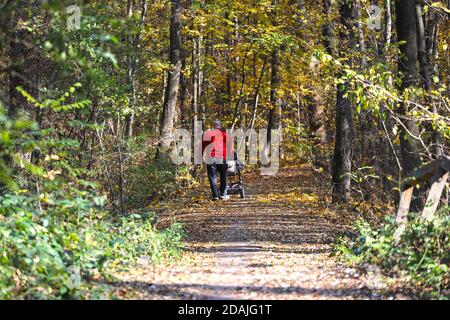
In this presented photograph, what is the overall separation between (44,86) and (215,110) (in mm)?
21864

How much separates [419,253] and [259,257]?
3.24 m

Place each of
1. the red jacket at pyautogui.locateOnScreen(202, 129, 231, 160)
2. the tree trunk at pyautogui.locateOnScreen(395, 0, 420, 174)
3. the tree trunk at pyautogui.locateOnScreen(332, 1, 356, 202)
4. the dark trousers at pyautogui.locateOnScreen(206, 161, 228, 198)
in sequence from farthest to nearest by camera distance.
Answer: the dark trousers at pyautogui.locateOnScreen(206, 161, 228, 198) → the red jacket at pyautogui.locateOnScreen(202, 129, 231, 160) → the tree trunk at pyautogui.locateOnScreen(332, 1, 356, 202) → the tree trunk at pyautogui.locateOnScreen(395, 0, 420, 174)

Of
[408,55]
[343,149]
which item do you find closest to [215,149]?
[343,149]

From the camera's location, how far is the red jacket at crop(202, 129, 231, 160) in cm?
2075

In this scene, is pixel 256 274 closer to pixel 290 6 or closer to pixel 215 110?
pixel 290 6

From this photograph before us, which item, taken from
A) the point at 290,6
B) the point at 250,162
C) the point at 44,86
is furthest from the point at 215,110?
the point at 44,86

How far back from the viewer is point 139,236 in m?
10.9

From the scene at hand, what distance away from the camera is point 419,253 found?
30.3ft

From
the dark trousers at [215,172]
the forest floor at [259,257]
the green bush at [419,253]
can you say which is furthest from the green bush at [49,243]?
the dark trousers at [215,172]

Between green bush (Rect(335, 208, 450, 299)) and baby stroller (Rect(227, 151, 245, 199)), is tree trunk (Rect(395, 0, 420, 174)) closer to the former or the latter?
green bush (Rect(335, 208, 450, 299))

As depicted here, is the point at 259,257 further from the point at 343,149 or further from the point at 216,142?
the point at 216,142

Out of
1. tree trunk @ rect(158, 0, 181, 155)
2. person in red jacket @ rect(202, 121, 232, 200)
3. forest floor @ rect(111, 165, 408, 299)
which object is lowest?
forest floor @ rect(111, 165, 408, 299)

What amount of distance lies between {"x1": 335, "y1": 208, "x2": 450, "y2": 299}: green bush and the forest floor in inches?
11.4

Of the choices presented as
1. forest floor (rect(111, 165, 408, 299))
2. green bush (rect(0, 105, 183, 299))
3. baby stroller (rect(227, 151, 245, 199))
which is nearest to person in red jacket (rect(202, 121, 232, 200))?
baby stroller (rect(227, 151, 245, 199))
